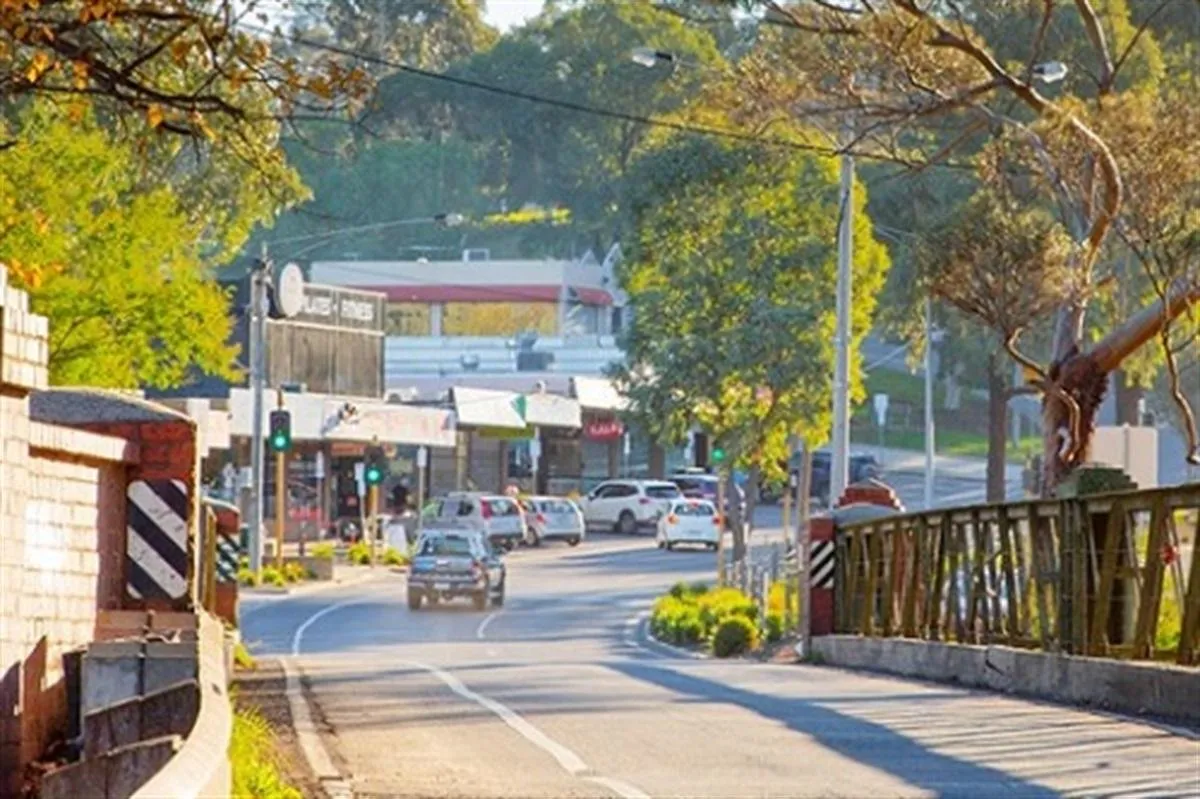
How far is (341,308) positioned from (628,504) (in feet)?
35.1

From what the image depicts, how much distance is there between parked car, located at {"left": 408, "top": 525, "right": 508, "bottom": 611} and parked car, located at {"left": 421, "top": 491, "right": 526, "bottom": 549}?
45.8 feet

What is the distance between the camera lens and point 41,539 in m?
14.2

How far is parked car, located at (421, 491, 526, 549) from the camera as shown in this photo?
74875 millimetres

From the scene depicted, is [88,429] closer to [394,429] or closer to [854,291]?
[854,291]

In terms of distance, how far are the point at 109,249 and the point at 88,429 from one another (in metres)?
23.3

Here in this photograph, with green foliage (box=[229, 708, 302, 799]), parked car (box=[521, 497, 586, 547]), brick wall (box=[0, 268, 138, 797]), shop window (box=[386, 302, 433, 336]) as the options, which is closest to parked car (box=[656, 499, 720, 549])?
parked car (box=[521, 497, 586, 547])

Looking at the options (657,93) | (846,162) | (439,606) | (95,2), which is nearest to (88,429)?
(95,2)

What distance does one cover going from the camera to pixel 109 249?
3941 centimetres

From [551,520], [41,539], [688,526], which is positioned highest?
[551,520]

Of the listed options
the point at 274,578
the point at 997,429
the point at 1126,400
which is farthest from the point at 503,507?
the point at 1126,400

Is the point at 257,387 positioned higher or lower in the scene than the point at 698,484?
higher

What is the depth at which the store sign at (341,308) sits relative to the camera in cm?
8081

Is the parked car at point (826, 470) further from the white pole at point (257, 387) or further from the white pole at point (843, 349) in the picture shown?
the white pole at point (843, 349)

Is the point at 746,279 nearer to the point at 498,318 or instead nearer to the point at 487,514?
the point at 487,514
